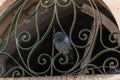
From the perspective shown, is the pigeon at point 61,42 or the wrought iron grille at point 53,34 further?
the pigeon at point 61,42

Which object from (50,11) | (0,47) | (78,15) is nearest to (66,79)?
(0,47)

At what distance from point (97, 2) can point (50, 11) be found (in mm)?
670

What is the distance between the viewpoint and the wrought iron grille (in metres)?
4.39

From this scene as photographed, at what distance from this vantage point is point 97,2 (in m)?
4.71

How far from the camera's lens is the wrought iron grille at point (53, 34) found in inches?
173

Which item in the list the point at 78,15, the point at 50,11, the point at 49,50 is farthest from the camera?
the point at 49,50

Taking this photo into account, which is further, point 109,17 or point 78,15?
point 78,15

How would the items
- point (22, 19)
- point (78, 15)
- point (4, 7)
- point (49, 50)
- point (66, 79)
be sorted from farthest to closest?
point (49, 50) < point (78, 15) < point (22, 19) < point (4, 7) < point (66, 79)

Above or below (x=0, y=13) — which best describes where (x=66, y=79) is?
below

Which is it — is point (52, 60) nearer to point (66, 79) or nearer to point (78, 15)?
point (66, 79)

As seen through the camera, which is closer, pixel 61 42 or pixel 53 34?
pixel 61 42

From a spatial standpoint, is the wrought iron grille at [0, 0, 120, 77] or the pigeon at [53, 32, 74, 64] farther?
the pigeon at [53, 32, 74, 64]

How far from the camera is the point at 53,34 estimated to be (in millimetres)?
5152

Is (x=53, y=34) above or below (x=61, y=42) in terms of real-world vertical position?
above
